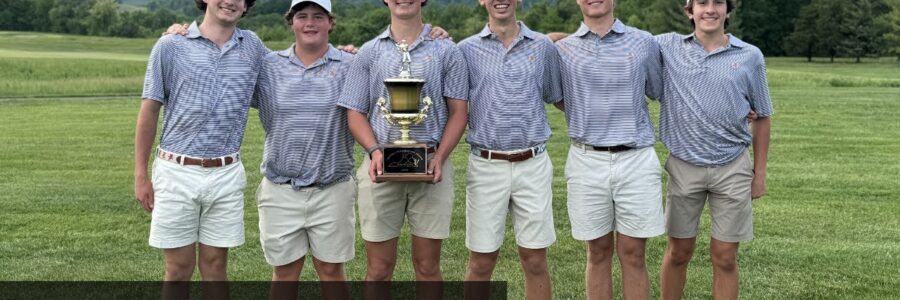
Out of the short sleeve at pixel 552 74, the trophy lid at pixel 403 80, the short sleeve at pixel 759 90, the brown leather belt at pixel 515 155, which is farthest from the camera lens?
the short sleeve at pixel 759 90

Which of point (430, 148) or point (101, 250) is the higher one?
point (430, 148)

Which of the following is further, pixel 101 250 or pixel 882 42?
pixel 882 42

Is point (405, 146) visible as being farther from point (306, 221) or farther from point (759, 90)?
point (759, 90)

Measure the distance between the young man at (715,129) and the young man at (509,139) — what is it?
73 centimetres

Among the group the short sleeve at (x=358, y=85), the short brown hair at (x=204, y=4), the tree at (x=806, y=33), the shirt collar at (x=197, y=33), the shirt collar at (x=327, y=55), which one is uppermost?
the short brown hair at (x=204, y=4)

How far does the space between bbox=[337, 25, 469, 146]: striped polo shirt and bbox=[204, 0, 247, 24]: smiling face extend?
0.68 m

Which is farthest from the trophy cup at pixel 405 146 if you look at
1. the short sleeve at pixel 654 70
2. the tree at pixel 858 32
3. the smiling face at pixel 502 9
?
the tree at pixel 858 32

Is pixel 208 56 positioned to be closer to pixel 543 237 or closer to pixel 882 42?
pixel 543 237

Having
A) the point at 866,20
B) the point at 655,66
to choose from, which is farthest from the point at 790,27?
the point at 655,66

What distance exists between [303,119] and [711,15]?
2.36m

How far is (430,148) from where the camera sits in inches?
190

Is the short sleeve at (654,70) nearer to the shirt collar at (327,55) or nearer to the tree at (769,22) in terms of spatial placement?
the shirt collar at (327,55)

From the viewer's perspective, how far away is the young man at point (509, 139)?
4.82 m

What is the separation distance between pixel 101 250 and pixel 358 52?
13.7ft
